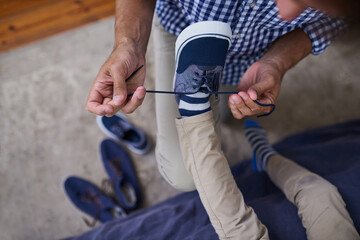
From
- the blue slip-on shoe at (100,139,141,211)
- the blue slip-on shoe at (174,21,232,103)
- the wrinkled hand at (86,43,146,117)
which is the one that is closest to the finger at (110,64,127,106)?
the wrinkled hand at (86,43,146,117)

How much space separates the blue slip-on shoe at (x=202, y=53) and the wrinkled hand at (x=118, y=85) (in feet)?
0.40

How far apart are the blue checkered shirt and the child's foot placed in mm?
315

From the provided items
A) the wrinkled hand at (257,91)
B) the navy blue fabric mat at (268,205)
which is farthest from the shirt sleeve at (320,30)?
the navy blue fabric mat at (268,205)

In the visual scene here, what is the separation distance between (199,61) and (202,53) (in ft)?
0.07

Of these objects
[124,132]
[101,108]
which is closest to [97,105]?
[101,108]

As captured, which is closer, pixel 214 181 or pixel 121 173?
pixel 214 181

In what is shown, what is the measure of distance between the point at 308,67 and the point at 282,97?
7.7 inches

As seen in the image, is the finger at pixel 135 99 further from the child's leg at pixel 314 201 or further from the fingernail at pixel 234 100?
the child's leg at pixel 314 201

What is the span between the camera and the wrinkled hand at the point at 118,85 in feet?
1.74

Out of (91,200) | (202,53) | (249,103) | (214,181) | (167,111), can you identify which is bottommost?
(91,200)

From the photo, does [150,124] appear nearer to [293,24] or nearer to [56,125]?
[56,125]

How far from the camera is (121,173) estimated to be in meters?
1.01

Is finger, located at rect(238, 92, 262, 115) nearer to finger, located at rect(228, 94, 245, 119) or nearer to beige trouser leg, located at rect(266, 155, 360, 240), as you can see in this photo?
finger, located at rect(228, 94, 245, 119)

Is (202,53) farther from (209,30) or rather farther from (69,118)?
(69,118)
